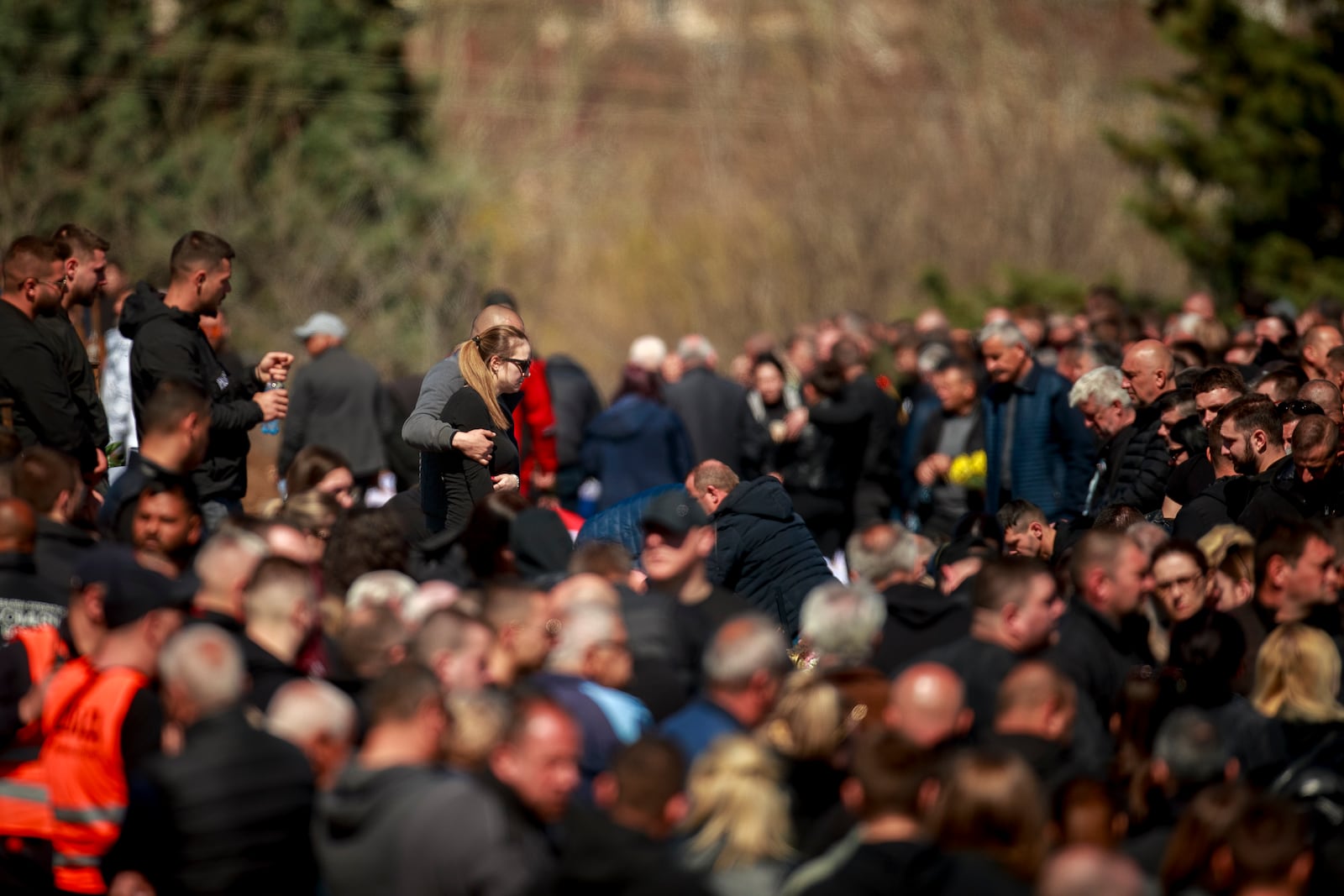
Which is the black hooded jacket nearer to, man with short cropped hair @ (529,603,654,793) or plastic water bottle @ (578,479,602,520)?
man with short cropped hair @ (529,603,654,793)

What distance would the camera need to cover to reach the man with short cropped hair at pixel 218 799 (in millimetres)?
5184

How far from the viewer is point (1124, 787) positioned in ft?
19.1

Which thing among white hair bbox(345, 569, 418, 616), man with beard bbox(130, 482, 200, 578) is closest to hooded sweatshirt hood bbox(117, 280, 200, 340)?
man with beard bbox(130, 482, 200, 578)

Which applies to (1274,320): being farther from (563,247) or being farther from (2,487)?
(563,247)

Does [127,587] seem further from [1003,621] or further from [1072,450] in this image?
[1072,450]

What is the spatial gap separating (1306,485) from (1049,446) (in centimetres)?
318

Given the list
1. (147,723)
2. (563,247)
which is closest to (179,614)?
(147,723)

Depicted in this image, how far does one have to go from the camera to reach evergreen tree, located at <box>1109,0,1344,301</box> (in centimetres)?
1995

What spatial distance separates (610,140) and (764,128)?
17.1 feet

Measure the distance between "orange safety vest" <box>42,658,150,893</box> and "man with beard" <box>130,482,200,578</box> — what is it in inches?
28.3

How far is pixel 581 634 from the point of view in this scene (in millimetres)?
5852

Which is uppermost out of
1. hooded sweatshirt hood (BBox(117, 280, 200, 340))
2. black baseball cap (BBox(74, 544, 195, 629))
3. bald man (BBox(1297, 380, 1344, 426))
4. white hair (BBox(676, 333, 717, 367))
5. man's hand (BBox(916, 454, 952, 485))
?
hooded sweatshirt hood (BBox(117, 280, 200, 340))

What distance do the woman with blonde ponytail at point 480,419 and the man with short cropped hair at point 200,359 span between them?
33.1 inches

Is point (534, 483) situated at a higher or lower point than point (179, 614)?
lower
